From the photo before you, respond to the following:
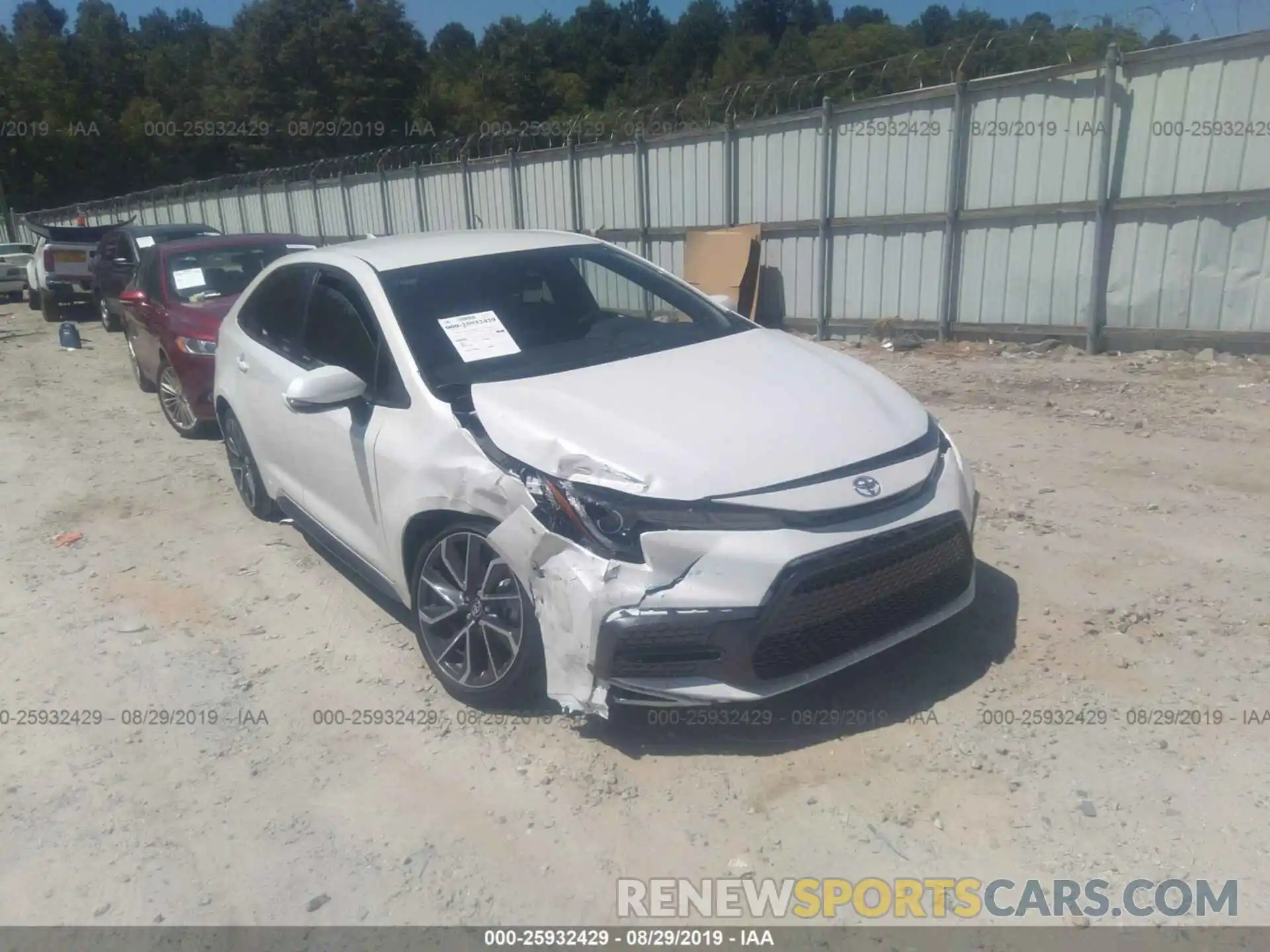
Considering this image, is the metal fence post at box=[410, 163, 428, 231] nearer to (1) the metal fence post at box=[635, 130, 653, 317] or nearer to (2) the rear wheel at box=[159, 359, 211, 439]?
(1) the metal fence post at box=[635, 130, 653, 317]

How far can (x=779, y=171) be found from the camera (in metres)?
11.6

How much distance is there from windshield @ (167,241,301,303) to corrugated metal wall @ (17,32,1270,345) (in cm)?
581

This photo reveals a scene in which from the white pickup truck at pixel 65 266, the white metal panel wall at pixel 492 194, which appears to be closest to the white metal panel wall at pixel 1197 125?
the white metal panel wall at pixel 492 194

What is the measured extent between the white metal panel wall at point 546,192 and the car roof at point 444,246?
10.0m

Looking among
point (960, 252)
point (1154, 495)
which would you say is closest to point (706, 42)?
point (960, 252)

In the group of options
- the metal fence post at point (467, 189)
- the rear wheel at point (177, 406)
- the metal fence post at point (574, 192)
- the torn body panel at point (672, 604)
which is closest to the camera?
the torn body panel at point (672, 604)

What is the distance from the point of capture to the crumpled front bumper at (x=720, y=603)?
298cm

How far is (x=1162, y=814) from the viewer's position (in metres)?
2.86

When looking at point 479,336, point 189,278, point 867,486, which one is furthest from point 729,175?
point 867,486

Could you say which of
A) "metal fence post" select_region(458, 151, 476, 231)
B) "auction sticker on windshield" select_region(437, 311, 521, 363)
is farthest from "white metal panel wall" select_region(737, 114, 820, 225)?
"auction sticker on windshield" select_region(437, 311, 521, 363)

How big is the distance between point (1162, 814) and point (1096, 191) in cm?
735

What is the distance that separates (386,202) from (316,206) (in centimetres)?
389

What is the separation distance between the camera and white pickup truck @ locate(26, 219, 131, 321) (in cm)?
1727

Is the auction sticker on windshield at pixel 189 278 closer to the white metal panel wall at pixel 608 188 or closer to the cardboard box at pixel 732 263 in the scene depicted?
the cardboard box at pixel 732 263
